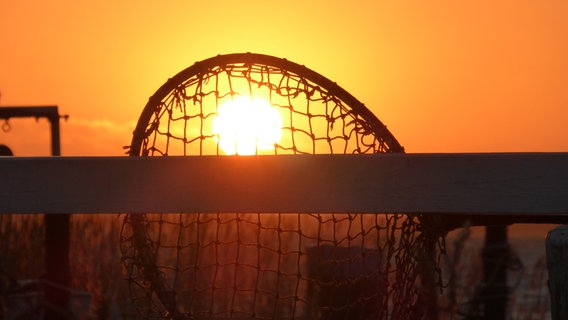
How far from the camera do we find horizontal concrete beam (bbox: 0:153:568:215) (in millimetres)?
2734

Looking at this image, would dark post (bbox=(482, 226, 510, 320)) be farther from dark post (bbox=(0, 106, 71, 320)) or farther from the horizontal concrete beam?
the horizontal concrete beam

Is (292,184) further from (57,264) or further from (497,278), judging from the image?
(497,278)

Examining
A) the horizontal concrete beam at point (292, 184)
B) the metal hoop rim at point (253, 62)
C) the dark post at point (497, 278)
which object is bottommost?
the dark post at point (497, 278)

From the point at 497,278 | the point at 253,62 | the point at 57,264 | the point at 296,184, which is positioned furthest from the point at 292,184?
the point at 497,278

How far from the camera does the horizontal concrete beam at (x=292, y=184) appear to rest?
273cm

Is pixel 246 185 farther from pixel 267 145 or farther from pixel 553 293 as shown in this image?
pixel 267 145

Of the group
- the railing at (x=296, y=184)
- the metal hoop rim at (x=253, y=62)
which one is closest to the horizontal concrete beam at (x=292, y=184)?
the railing at (x=296, y=184)

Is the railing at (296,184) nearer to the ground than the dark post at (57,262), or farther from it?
farther from it

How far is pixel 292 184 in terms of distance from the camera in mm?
2842

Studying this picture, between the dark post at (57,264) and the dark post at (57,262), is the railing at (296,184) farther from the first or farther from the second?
the dark post at (57,262)

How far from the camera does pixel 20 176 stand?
2959 mm

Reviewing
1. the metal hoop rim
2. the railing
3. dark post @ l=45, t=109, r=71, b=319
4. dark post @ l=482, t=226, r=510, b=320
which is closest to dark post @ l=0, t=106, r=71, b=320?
dark post @ l=45, t=109, r=71, b=319

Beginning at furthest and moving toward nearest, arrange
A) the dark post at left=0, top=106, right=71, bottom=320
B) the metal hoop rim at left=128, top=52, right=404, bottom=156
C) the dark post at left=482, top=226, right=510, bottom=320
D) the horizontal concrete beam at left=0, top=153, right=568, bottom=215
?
the dark post at left=482, top=226, right=510, bottom=320, the dark post at left=0, top=106, right=71, bottom=320, the metal hoop rim at left=128, top=52, right=404, bottom=156, the horizontal concrete beam at left=0, top=153, right=568, bottom=215

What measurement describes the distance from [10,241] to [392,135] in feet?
16.5
